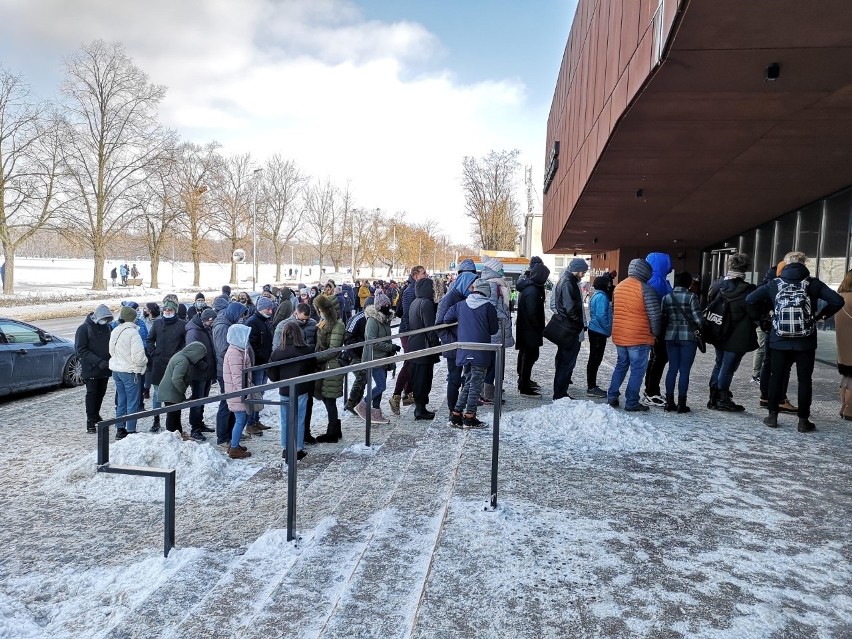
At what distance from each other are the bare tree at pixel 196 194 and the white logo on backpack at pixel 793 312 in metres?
42.8

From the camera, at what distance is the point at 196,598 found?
3.15m

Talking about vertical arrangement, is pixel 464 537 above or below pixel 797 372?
below

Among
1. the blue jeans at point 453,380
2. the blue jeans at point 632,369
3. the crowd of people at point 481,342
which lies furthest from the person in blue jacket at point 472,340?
the blue jeans at point 632,369

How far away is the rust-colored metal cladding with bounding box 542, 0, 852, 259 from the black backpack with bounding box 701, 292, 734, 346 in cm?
246

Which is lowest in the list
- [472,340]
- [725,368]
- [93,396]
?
[93,396]

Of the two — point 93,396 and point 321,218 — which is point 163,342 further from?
point 321,218

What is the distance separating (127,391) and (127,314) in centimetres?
95

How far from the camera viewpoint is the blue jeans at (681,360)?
22.4 feet

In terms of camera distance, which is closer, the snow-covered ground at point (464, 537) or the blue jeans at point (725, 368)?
the snow-covered ground at point (464, 537)

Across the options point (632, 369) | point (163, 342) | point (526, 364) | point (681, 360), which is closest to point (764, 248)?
point (526, 364)

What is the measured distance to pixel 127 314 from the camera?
24.2 feet

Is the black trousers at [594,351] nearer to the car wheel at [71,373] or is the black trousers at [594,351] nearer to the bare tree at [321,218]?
the car wheel at [71,373]

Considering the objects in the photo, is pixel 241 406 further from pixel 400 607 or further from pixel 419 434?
pixel 400 607

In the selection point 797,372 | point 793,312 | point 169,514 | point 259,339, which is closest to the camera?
point 169,514
